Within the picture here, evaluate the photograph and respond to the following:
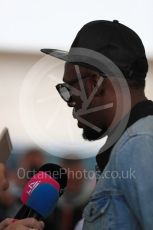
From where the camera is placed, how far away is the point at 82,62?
943mm

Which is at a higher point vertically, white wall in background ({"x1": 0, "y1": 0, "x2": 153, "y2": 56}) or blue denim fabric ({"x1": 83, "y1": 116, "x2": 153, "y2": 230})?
white wall in background ({"x1": 0, "y1": 0, "x2": 153, "y2": 56})

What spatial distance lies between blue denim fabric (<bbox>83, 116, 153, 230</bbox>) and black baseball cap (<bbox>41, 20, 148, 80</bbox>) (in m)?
0.13

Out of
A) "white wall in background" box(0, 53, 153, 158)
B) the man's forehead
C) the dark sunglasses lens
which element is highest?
the man's forehead

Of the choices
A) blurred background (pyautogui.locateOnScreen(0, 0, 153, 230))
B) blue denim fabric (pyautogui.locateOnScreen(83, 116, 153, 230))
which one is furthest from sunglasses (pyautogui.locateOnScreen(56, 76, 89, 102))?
blurred background (pyautogui.locateOnScreen(0, 0, 153, 230))

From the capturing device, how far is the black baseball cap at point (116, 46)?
36.4 inches

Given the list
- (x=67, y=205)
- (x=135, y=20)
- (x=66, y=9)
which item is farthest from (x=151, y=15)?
(x=67, y=205)

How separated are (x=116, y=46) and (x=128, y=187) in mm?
322

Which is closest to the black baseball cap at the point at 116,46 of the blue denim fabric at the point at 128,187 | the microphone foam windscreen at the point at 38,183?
the blue denim fabric at the point at 128,187

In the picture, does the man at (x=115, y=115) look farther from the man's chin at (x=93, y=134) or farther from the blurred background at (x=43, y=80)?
the blurred background at (x=43, y=80)

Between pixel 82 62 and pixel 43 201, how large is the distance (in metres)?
0.34

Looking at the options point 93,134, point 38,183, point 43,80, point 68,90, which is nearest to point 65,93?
point 68,90

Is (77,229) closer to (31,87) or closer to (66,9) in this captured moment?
(31,87)

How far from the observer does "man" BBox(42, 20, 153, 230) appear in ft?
2.58

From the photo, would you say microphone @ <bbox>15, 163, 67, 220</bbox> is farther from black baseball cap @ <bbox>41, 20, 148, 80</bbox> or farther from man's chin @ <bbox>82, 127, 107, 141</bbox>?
black baseball cap @ <bbox>41, 20, 148, 80</bbox>
